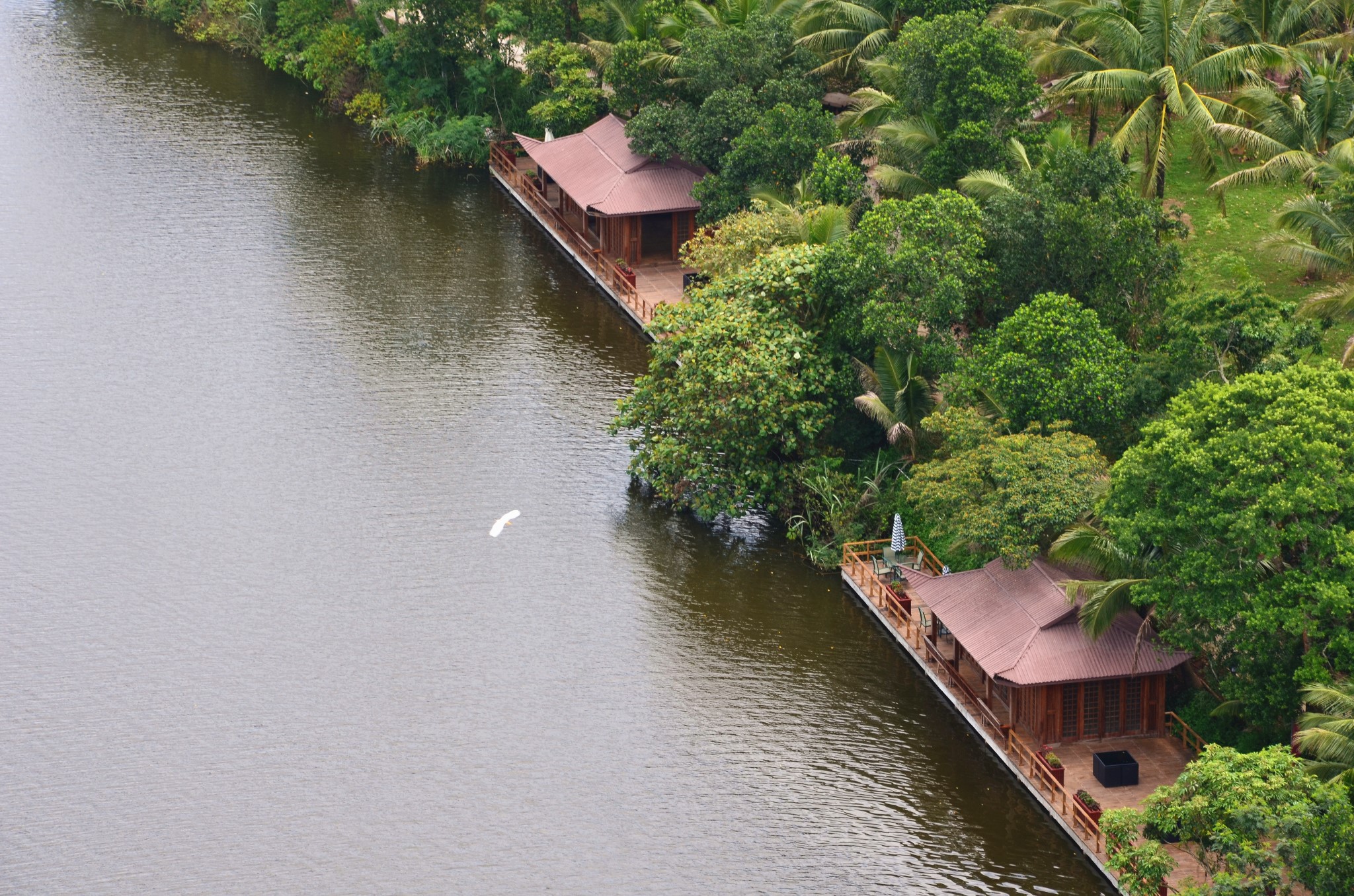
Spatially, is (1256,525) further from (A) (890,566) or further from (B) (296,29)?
(B) (296,29)

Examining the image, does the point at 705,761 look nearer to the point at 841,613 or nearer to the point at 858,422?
the point at 841,613

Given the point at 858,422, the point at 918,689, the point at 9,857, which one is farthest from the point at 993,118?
the point at 9,857

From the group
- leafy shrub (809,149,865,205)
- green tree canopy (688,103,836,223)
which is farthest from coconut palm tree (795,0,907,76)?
leafy shrub (809,149,865,205)

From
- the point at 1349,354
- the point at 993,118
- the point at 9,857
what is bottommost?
the point at 9,857

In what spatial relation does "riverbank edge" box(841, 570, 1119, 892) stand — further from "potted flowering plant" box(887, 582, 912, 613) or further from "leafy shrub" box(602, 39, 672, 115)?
"leafy shrub" box(602, 39, 672, 115)

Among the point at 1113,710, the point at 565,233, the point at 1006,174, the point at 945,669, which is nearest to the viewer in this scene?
the point at 1113,710

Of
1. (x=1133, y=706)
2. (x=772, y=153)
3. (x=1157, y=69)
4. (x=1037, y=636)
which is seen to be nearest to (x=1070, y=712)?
(x=1133, y=706)
